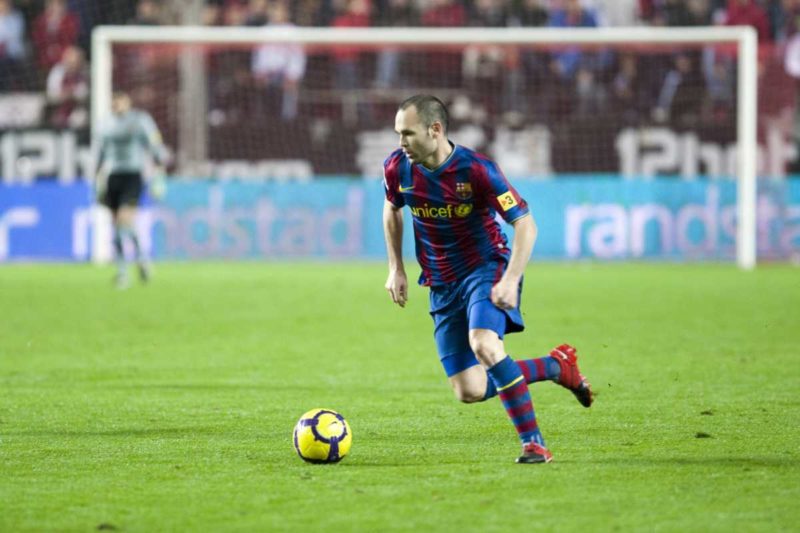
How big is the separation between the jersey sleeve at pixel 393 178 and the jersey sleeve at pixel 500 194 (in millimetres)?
423

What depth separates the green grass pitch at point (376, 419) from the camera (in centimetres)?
524

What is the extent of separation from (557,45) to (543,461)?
1682 cm

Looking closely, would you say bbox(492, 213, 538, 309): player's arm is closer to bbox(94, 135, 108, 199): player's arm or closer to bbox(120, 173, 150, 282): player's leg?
bbox(120, 173, 150, 282): player's leg

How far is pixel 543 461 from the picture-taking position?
6.15 meters

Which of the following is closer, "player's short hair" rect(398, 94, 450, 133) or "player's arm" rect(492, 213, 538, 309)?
"player's arm" rect(492, 213, 538, 309)

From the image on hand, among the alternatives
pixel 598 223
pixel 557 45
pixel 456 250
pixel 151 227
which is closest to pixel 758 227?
pixel 598 223

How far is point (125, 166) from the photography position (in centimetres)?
1759

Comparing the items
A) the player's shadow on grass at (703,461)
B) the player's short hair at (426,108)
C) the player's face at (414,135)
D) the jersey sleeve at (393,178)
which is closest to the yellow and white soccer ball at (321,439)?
the player's shadow on grass at (703,461)

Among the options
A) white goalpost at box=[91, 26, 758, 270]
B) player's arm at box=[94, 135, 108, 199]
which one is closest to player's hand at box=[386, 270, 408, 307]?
player's arm at box=[94, 135, 108, 199]

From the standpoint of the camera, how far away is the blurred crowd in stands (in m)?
22.6

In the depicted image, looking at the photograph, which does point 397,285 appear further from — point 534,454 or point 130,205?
point 130,205

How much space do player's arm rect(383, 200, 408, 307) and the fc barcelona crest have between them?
1.26 ft

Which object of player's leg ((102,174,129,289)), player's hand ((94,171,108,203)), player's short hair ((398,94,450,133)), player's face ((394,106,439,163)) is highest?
player's short hair ((398,94,450,133))

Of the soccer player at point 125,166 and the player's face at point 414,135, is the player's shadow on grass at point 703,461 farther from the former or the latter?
the soccer player at point 125,166
